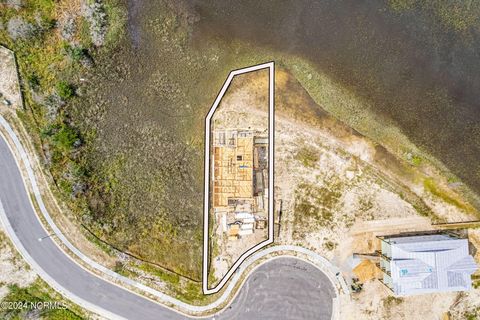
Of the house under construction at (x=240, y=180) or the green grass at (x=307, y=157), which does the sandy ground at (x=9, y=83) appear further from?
the green grass at (x=307, y=157)

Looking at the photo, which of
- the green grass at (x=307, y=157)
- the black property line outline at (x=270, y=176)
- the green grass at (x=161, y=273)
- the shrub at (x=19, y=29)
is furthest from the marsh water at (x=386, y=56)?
the green grass at (x=161, y=273)

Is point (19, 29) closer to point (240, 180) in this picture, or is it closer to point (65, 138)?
point (65, 138)

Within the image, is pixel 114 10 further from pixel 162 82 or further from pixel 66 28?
pixel 162 82

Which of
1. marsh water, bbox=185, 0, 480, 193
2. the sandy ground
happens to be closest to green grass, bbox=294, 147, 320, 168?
marsh water, bbox=185, 0, 480, 193

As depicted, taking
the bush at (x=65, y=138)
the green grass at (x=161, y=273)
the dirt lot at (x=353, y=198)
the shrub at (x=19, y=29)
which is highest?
the shrub at (x=19, y=29)

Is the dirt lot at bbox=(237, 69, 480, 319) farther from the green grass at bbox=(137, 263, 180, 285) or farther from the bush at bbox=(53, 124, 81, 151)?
the bush at bbox=(53, 124, 81, 151)

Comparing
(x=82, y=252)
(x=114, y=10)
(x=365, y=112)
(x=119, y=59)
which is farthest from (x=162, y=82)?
(x=365, y=112)

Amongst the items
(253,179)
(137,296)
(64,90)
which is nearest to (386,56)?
(253,179)
